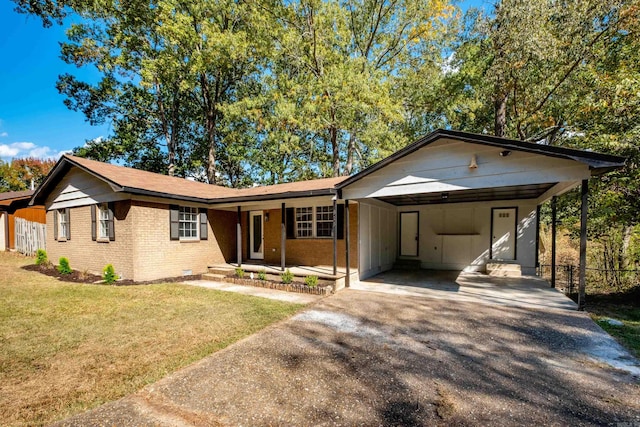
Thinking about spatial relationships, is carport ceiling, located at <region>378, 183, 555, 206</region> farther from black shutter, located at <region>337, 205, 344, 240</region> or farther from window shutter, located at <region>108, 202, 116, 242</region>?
window shutter, located at <region>108, 202, 116, 242</region>

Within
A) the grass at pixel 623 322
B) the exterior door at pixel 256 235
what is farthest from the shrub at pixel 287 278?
the grass at pixel 623 322

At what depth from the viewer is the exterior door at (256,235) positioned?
11422 mm

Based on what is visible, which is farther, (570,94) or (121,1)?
(121,1)

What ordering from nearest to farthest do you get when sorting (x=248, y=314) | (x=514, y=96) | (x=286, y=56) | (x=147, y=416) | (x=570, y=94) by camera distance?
(x=147, y=416) → (x=248, y=314) → (x=570, y=94) → (x=514, y=96) → (x=286, y=56)

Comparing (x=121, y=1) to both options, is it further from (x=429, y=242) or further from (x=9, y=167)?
(x=9, y=167)

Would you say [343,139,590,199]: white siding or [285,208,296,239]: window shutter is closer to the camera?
[343,139,590,199]: white siding

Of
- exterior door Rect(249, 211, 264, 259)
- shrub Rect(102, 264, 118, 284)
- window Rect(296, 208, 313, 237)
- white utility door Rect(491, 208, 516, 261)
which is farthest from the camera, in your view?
exterior door Rect(249, 211, 264, 259)

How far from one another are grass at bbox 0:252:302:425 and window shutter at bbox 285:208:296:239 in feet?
11.8

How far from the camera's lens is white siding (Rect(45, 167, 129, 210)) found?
9.12 meters

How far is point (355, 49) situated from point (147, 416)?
20.9 m

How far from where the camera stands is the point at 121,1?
16.5 meters

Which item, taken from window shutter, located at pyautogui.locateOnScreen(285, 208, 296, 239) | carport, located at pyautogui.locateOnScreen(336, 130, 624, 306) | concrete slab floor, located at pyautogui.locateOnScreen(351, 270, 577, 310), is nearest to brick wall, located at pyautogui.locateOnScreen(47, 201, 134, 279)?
window shutter, located at pyautogui.locateOnScreen(285, 208, 296, 239)

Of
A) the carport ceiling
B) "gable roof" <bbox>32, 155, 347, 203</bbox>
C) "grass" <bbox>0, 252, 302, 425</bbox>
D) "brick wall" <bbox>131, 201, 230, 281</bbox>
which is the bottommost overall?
"grass" <bbox>0, 252, 302, 425</bbox>

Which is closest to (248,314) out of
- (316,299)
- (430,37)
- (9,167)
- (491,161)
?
(316,299)
